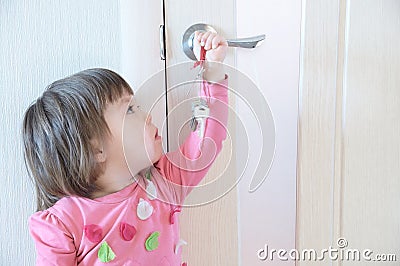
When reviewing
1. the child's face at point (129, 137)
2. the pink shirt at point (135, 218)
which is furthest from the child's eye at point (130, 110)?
the pink shirt at point (135, 218)

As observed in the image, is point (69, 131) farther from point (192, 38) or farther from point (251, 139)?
point (251, 139)

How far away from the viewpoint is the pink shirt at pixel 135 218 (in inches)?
37.8

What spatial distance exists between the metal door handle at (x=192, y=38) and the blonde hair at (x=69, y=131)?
0.17 meters

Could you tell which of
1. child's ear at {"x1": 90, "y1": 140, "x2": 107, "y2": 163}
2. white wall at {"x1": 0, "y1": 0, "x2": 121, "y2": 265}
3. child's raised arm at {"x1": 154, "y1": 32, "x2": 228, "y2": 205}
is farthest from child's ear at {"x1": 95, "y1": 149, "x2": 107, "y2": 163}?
white wall at {"x1": 0, "y1": 0, "x2": 121, "y2": 265}

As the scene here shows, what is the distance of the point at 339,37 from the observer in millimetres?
1181

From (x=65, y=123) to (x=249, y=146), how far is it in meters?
0.41

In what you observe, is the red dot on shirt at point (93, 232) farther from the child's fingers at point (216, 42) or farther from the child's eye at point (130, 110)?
the child's fingers at point (216, 42)

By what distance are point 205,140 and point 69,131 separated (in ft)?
0.81

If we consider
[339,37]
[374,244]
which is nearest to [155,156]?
[339,37]

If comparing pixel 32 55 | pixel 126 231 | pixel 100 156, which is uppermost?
pixel 32 55

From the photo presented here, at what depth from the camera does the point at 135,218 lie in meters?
0.99

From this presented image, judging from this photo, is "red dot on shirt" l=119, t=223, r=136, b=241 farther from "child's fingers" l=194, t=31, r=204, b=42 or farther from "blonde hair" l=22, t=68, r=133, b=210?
"child's fingers" l=194, t=31, r=204, b=42

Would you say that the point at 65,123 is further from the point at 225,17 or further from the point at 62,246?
the point at 225,17

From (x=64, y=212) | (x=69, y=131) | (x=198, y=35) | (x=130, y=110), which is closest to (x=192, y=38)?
(x=198, y=35)
